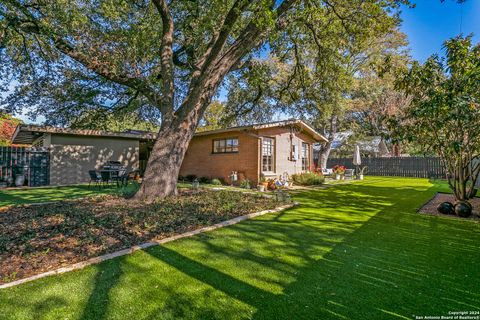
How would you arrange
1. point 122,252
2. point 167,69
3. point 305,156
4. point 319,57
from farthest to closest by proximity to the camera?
point 305,156
point 319,57
point 167,69
point 122,252

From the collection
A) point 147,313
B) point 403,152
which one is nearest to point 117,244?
point 147,313

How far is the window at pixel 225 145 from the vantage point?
1339 cm

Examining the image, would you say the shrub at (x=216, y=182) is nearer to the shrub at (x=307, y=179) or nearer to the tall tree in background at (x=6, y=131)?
the shrub at (x=307, y=179)

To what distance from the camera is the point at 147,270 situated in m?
3.23

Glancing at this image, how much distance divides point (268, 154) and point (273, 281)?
10.4 m

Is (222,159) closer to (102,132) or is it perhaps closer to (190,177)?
(190,177)

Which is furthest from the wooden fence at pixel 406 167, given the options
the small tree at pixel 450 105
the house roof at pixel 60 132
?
the house roof at pixel 60 132

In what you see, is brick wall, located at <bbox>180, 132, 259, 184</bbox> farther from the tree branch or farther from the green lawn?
the green lawn

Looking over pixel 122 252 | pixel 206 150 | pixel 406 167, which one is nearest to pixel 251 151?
pixel 206 150

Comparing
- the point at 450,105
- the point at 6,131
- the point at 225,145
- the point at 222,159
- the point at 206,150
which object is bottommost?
the point at 222,159

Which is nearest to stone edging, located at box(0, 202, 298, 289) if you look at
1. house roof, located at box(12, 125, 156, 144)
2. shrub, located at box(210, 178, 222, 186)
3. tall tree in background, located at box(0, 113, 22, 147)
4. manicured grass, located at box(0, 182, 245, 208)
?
manicured grass, located at box(0, 182, 245, 208)

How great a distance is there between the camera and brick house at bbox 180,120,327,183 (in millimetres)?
12453

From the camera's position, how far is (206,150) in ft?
48.4

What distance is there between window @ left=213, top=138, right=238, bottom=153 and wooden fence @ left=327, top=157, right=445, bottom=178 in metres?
15.5
